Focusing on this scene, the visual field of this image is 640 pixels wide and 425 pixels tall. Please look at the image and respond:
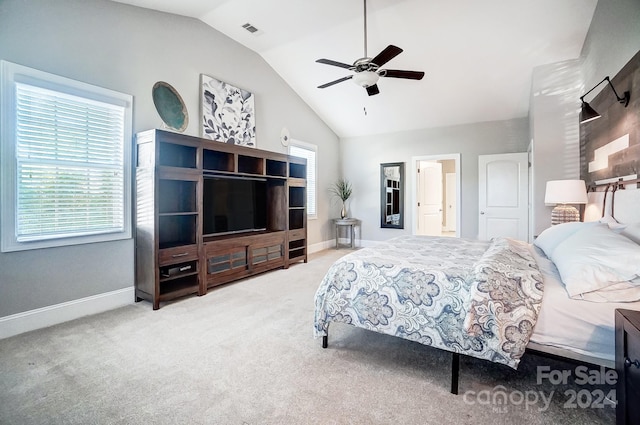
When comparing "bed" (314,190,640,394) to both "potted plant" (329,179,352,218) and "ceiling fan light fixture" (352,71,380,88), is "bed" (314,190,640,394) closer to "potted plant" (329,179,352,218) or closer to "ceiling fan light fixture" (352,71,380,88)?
"ceiling fan light fixture" (352,71,380,88)

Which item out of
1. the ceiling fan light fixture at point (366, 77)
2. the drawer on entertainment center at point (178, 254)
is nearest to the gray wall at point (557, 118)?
the ceiling fan light fixture at point (366, 77)

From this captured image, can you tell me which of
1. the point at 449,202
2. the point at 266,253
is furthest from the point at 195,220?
the point at 449,202

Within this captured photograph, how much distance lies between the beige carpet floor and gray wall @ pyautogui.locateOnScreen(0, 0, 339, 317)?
0.43m

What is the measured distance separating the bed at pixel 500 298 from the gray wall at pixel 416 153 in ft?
→ 12.1

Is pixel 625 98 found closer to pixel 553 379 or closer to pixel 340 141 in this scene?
pixel 553 379

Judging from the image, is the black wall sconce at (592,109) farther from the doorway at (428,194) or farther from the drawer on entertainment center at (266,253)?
the drawer on entertainment center at (266,253)

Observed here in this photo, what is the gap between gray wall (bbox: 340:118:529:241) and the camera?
18.3ft

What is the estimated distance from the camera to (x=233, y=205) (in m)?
4.21

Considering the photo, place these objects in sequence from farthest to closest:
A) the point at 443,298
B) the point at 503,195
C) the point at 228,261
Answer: the point at 503,195, the point at 228,261, the point at 443,298

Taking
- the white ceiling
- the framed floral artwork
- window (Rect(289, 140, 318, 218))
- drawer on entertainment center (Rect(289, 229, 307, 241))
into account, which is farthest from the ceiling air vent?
drawer on entertainment center (Rect(289, 229, 307, 241))

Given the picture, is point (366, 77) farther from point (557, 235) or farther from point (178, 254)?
point (178, 254)

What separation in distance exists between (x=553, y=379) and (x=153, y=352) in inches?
109

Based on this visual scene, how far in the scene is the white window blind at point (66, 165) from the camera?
8.42 ft

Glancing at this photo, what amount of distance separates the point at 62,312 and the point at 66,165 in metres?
1.41
